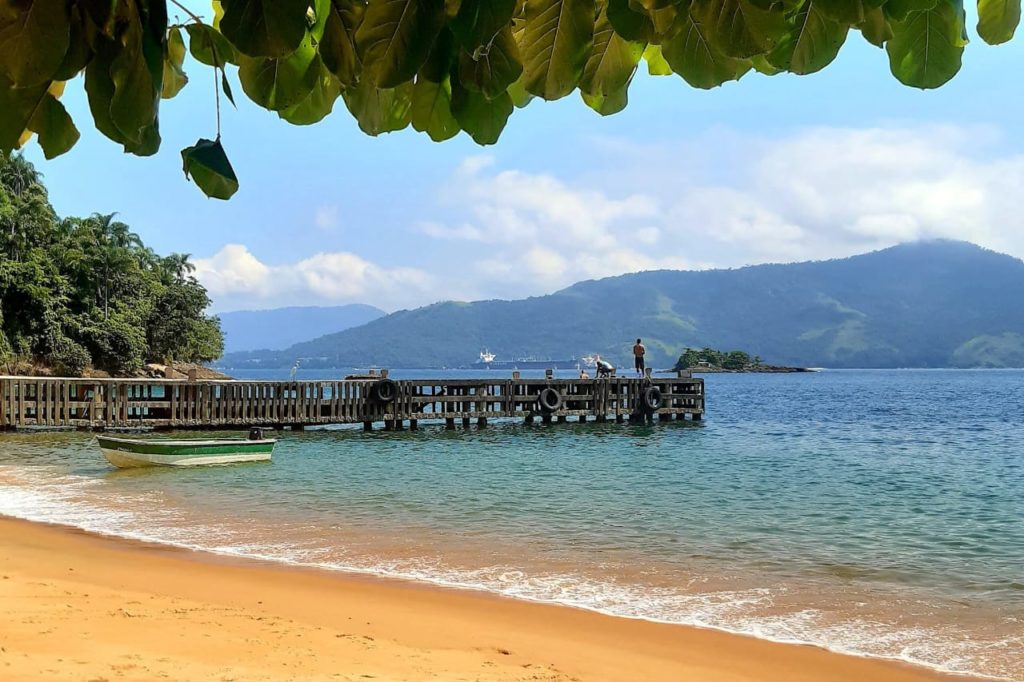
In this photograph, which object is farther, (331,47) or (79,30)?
(331,47)

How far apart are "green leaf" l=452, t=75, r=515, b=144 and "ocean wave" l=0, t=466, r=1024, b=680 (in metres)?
7.29

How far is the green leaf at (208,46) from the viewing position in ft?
3.98

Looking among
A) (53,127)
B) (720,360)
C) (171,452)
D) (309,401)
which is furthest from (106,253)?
(720,360)

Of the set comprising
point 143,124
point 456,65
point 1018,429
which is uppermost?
point 456,65

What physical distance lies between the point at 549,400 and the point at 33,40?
1370 inches

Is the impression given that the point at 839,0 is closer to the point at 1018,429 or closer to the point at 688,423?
the point at 688,423

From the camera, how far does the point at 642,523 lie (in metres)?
13.8

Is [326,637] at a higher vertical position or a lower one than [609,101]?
lower

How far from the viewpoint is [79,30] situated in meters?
1.01

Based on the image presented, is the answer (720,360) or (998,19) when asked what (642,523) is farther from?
Answer: (720,360)

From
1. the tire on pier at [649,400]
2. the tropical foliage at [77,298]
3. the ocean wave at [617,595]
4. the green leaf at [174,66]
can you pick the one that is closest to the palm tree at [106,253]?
the tropical foliage at [77,298]

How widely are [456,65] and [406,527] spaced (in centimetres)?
1270

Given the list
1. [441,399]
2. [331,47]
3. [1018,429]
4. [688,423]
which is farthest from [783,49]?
[1018,429]

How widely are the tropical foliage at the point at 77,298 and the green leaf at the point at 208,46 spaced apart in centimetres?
5108
